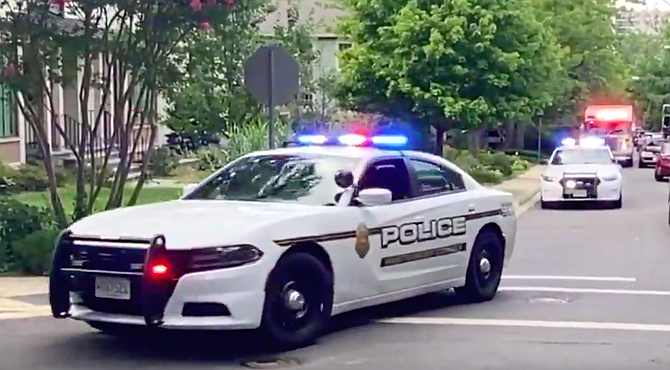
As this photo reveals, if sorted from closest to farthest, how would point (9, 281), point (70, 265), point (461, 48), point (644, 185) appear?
point (70, 265), point (9, 281), point (461, 48), point (644, 185)

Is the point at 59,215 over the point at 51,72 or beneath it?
beneath

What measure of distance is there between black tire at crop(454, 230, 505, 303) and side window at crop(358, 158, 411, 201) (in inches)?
49.2

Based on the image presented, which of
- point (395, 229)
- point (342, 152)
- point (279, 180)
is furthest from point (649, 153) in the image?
point (279, 180)

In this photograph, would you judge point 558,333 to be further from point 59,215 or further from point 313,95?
point 313,95

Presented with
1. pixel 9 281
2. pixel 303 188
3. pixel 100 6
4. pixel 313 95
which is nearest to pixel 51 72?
pixel 100 6

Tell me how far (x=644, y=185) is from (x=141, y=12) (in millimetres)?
27271

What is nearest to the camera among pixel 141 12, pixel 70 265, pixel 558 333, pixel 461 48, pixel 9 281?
pixel 70 265

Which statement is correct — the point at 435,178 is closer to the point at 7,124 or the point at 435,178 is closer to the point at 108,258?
the point at 108,258

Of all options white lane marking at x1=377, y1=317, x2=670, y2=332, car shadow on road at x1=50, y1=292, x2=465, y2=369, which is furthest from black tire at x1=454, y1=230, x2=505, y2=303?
car shadow on road at x1=50, y1=292, x2=465, y2=369

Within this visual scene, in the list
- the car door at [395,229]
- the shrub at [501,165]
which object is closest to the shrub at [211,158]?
the car door at [395,229]

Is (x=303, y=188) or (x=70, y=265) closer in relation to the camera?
(x=70, y=265)

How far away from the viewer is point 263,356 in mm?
9141

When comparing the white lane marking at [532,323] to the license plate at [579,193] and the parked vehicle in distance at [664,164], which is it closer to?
the license plate at [579,193]

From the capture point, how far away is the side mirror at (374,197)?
1002 cm
